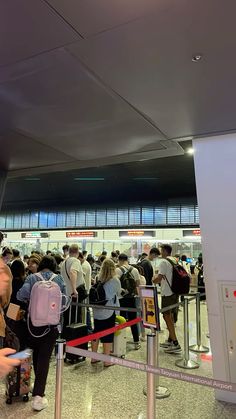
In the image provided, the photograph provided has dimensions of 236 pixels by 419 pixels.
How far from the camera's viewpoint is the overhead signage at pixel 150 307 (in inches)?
131

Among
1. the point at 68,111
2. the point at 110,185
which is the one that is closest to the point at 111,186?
the point at 110,185

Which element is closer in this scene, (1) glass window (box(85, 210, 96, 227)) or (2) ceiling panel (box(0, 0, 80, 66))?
(2) ceiling panel (box(0, 0, 80, 66))

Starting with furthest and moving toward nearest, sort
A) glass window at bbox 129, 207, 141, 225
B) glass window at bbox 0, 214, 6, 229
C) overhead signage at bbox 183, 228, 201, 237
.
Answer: glass window at bbox 0, 214, 6, 229 → glass window at bbox 129, 207, 141, 225 → overhead signage at bbox 183, 228, 201, 237

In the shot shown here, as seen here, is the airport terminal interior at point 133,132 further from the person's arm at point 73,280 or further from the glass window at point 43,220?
the glass window at point 43,220

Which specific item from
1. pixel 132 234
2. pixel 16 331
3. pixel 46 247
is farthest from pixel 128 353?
pixel 46 247

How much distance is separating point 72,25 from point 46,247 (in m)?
16.5

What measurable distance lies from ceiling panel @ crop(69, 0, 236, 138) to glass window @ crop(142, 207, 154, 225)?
13.1 metres

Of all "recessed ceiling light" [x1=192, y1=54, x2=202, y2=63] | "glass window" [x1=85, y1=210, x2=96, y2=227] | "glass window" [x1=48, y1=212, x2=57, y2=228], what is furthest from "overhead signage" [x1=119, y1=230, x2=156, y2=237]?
"recessed ceiling light" [x1=192, y1=54, x2=202, y2=63]

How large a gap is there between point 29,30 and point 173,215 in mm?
14177

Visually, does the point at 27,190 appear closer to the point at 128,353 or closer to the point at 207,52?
the point at 128,353

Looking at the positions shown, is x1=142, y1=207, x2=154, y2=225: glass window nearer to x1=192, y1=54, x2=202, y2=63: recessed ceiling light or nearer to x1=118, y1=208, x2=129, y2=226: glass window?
x1=118, y1=208, x2=129, y2=226: glass window

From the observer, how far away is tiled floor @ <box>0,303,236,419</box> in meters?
3.36

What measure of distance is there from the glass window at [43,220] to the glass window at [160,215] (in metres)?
6.37

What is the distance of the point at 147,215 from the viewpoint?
16.4 metres
